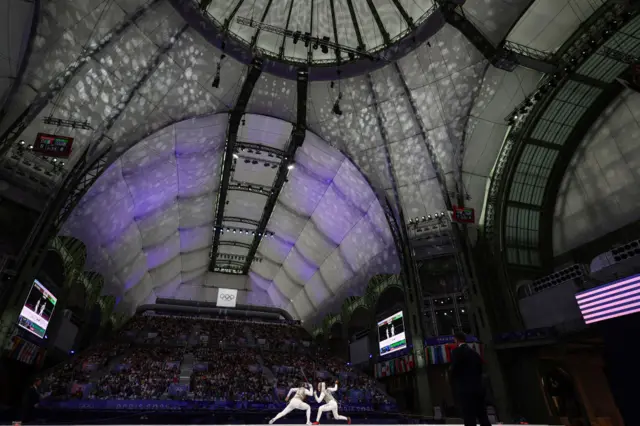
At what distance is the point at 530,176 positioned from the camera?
2692 centimetres

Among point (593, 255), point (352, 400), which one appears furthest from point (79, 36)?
point (593, 255)

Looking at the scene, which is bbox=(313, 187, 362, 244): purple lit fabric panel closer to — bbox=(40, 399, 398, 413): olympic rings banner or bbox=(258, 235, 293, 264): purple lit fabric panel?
bbox=(258, 235, 293, 264): purple lit fabric panel

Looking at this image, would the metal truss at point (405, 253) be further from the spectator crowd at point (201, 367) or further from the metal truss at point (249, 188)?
the metal truss at point (249, 188)

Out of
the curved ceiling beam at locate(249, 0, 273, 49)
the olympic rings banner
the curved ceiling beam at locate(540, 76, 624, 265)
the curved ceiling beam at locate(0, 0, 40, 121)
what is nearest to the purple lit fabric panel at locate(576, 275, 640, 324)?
the curved ceiling beam at locate(540, 76, 624, 265)

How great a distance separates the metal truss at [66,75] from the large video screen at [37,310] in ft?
31.3

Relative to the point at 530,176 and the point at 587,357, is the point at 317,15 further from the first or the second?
the point at 587,357

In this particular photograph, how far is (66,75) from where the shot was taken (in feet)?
69.7

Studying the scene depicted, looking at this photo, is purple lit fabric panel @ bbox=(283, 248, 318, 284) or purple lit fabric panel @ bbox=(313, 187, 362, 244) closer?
purple lit fabric panel @ bbox=(313, 187, 362, 244)

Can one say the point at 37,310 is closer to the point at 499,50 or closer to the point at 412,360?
the point at 412,360

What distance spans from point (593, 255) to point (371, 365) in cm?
2017

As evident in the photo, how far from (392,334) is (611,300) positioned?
56.4 ft

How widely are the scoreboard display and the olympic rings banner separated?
42.7ft

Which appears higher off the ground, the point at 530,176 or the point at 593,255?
the point at 530,176

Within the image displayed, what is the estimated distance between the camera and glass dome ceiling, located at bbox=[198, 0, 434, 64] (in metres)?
24.1
